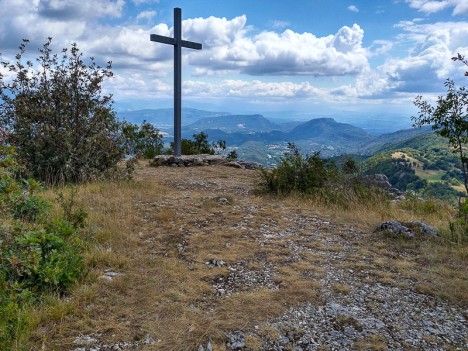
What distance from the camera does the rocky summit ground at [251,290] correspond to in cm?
310

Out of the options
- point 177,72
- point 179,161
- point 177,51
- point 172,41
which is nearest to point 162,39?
point 172,41

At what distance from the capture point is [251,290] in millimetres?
3998

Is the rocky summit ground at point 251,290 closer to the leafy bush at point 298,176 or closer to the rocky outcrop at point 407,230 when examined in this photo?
the rocky outcrop at point 407,230

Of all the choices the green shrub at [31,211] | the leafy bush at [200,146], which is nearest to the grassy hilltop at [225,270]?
the green shrub at [31,211]

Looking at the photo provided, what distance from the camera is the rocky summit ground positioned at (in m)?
3.10

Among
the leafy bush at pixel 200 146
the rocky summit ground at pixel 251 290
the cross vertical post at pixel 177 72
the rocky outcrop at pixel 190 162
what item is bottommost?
the rocky summit ground at pixel 251 290

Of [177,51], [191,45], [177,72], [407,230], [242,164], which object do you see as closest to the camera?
[407,230]

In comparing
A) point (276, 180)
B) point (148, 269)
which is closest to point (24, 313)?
point (148, 269)

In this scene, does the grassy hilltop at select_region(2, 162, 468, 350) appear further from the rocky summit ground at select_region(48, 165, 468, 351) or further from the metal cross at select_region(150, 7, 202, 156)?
the metal cross at select_region(150, 7, 202, 156)

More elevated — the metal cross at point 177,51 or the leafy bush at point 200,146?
the metal cross at point 177,51

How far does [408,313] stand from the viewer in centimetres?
362

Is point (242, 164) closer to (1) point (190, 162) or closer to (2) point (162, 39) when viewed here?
(1) point (190, 162)

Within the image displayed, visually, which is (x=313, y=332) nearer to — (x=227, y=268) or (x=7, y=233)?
(x=227, y=268)

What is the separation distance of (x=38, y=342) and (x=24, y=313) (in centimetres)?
32
